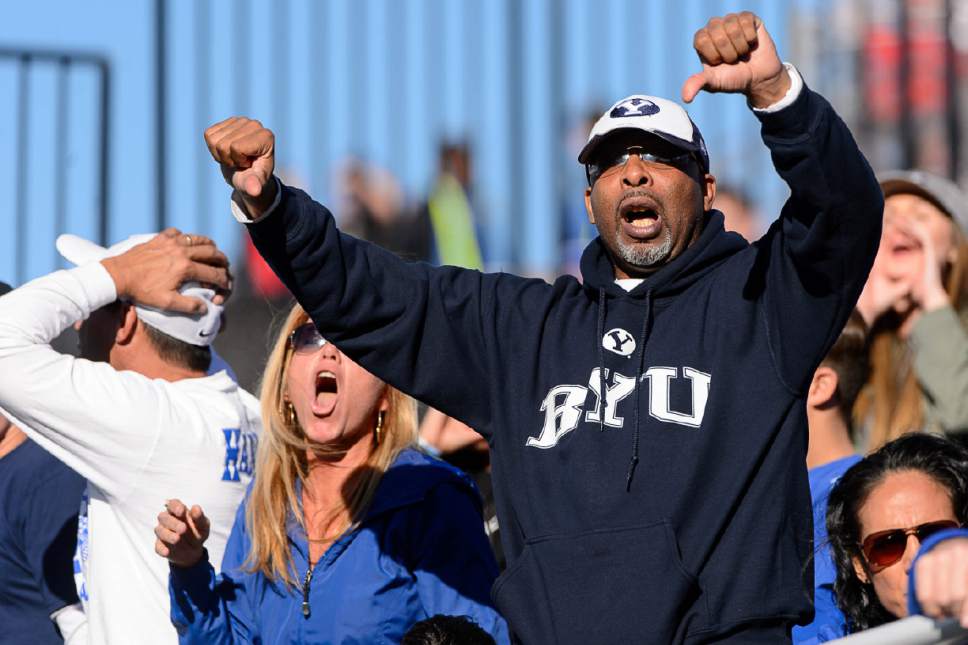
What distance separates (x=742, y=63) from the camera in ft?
9.10

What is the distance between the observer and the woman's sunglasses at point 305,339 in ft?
13.0

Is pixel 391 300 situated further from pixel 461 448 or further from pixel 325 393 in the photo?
pixel 461 448

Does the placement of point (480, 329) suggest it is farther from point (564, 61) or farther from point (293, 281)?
point (564, 61)

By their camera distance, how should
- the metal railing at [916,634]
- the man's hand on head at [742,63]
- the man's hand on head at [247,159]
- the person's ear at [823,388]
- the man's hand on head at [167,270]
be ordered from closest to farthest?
1. the metal railing at [916,634]
2. the man's hand on head at [742,63]
3. the man's hand on head at [247,159]
4. the man's hand on head at [167,270]
5. the person's ear at [823,388]

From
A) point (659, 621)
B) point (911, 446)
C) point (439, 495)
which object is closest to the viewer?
point (659, 621)

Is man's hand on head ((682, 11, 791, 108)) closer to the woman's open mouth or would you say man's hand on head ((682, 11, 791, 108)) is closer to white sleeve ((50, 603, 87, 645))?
the woman's open mouth

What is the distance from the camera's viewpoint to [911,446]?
3508 millimetres

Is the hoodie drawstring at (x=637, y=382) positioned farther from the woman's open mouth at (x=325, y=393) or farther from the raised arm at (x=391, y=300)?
the woman's open mouth at (x=325, y=393)

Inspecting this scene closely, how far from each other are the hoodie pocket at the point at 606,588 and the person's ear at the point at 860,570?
2.26 feet

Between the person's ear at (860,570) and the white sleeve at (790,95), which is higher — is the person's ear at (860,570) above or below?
below

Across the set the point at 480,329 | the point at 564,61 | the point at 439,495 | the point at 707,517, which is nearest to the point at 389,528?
the point at 439,495

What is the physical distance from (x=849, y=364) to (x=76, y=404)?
6.88 feet

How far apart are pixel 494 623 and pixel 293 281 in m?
0.97

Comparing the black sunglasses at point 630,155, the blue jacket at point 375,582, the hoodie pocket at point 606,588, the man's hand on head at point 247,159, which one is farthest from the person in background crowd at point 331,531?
the black sunglasses at point 630,155
